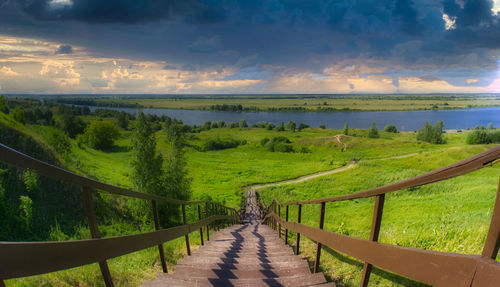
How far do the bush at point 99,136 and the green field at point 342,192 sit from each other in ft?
11.0

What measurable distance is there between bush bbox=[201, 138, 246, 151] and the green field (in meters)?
3.07

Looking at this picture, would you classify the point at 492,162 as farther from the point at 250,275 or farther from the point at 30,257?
the point at 250,275

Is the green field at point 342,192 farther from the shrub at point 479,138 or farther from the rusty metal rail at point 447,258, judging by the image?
the shrub at point 479,138

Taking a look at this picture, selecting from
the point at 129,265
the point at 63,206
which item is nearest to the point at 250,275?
the point at 129,265

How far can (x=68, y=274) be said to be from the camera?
9.32 ft

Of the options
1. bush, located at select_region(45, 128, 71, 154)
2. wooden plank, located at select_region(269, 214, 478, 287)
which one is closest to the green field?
bush, located at select_region(45, 128, 71, 154)

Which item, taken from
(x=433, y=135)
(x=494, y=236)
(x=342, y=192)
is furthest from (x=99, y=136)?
(x=433, y=135)

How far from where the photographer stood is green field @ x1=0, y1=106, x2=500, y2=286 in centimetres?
340

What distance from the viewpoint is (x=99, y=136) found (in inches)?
2672

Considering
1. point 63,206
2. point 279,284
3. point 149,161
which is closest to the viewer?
point 279,284

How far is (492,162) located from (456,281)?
20.9 inches

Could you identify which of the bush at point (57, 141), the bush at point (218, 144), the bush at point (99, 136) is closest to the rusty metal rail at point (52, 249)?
the bush at point (57, 141)

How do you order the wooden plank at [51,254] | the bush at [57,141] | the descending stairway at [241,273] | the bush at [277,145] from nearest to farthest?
the wooden plank at [51,254], the descending stairway at [241,273], the bush at [57,141], the bush at [277,145]

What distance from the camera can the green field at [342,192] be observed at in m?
3.40
